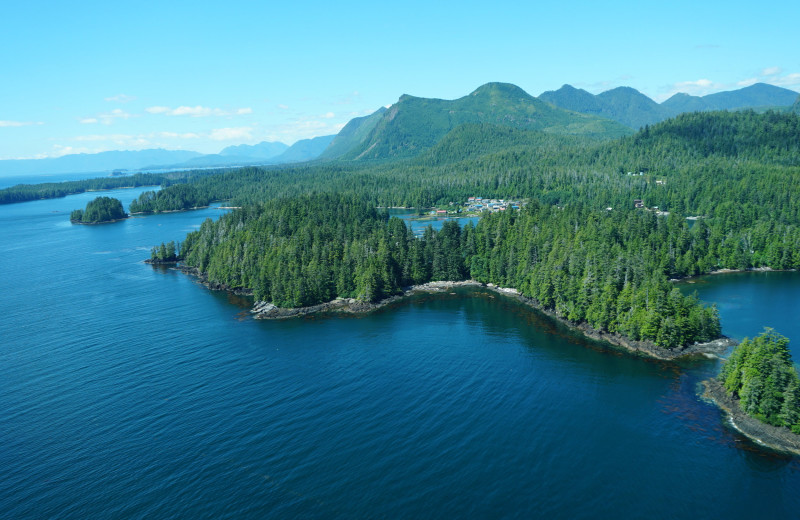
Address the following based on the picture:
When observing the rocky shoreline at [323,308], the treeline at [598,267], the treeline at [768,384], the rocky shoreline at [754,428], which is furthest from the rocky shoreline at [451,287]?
the treeline at [768,384]

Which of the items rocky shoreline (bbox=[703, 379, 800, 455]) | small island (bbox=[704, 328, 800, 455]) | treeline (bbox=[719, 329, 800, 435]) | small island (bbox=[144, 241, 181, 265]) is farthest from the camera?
small island (bbox=[144, 241, 181, 265])

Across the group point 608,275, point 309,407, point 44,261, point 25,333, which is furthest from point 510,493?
point 44,261

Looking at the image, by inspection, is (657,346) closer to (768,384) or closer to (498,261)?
(768,384)

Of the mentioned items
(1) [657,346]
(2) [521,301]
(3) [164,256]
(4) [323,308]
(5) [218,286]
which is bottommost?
(1) [657,346]

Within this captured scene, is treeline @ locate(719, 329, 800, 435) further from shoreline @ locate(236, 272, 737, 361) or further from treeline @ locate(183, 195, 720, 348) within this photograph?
treeline @ locate(183, 195, 720, 348)

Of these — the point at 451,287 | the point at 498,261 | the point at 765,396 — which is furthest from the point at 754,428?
the point at 451,287

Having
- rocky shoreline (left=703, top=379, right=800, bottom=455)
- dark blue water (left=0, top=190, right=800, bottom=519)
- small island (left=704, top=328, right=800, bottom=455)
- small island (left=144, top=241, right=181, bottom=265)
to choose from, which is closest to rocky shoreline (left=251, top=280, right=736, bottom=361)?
dark blue water (left=0, top=190, right=800, bottom=519)

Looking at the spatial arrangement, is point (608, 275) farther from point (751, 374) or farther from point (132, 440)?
point (132, 440)
